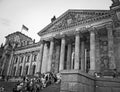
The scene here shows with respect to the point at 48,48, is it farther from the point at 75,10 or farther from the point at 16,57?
the point at 16,57

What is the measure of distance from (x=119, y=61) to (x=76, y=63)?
830 centimetres

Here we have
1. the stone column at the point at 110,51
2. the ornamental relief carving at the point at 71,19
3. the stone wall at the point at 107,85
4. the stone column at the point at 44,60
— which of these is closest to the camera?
the stone wall at the point at 107,85

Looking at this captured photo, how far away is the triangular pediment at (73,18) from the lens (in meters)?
27.0

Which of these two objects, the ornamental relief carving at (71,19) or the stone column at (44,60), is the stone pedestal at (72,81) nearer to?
the ornamental relief carving at (71,19)

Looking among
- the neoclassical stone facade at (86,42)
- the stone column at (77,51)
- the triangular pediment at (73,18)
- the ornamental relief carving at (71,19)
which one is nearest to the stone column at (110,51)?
the neoclassical stone facade at (86,42)

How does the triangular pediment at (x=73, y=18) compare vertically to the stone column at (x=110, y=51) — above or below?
above

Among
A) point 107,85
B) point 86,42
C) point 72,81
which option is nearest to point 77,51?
point 86,42

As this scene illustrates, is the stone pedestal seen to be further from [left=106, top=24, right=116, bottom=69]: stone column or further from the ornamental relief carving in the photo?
the ornamental relief carving

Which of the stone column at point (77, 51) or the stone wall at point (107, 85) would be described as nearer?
the stone wall at point (107, 85)

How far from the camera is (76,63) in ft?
86.0

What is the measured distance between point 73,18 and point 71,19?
1.80 ft

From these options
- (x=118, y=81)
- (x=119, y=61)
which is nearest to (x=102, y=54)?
(x=119, y=61)

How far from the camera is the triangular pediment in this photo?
88.4ft

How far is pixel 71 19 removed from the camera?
30531 mm
